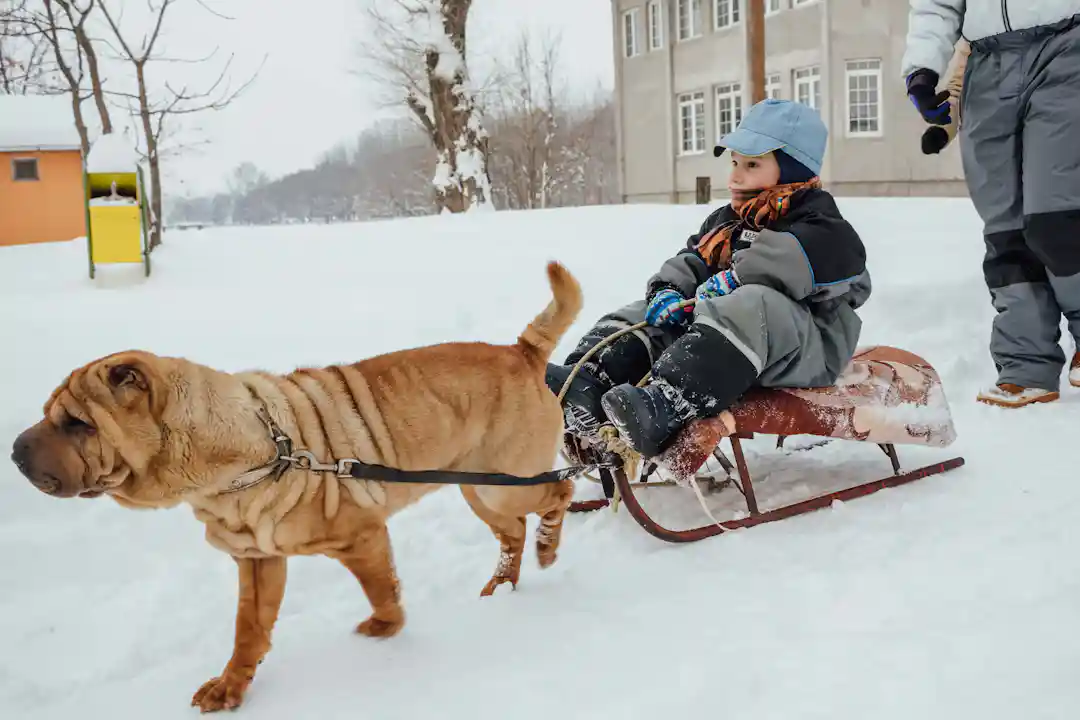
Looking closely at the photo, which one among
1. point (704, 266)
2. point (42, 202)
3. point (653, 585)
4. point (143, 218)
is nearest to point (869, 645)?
point (653, 585)

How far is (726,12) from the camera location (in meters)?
26.7

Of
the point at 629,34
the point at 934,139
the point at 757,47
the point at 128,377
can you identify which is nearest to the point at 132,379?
the point at 128,377

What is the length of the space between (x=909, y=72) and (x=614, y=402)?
3.17 metres

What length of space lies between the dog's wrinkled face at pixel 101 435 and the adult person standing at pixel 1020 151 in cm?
446

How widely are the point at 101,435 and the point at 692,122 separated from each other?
27832 mm

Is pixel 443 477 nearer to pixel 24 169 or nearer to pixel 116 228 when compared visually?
pixel 116 228

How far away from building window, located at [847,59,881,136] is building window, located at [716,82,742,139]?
11.9 ft

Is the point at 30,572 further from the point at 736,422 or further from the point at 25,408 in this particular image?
the point at 736,422

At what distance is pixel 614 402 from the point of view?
11.0 feet

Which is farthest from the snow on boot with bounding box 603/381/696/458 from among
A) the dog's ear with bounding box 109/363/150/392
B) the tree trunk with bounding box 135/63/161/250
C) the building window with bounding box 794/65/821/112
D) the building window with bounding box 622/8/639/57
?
the building window with bounding box 622/8/639/57

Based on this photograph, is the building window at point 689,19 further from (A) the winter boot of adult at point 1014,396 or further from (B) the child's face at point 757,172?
(B) the child's face at point 757,172

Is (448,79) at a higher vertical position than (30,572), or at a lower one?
higher

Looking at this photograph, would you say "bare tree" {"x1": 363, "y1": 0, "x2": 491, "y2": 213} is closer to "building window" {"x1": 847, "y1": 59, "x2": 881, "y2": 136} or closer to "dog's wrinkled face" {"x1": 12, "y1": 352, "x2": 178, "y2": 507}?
"building window" {"x1": 847, "y1": 59, "x2": 881, "y2": 136}

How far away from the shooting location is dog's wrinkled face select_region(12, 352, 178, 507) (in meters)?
2.20
